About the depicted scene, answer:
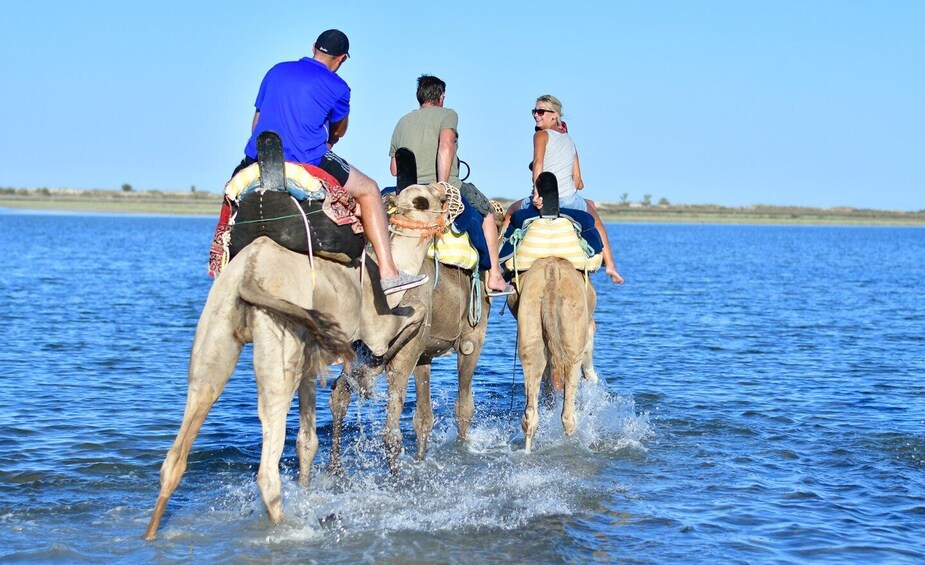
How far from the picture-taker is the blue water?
825 centimetres

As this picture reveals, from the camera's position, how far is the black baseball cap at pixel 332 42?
26.5 ft

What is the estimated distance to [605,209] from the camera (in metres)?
182

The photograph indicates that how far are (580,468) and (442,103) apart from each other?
382cm

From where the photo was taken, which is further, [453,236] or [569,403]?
[569,403]

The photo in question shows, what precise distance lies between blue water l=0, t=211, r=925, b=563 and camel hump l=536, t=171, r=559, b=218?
245 centimetres

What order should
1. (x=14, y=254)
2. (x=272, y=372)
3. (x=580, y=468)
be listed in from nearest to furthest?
(x=272, y=372), (x=580, y=468), (x=14, y=254)

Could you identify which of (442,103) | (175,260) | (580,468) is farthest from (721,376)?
(175,260)

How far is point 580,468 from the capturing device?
10742mm

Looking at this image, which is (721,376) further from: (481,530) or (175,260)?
(175,260)

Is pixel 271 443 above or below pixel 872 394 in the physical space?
above

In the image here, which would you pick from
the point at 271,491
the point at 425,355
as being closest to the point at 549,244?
the point at 425,355

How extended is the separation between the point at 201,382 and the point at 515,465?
428cm

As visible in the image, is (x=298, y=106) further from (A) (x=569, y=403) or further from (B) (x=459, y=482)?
(A) (x=569, y=403)

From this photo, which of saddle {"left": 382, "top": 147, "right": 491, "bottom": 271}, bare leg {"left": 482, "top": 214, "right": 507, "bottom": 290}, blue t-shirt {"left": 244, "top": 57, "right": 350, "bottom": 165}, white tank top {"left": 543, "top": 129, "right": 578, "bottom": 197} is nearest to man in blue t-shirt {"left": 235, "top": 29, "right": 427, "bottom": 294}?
blue t-shirt {"left": 244, "top": 57, "right": 350, "bottom": 165}
